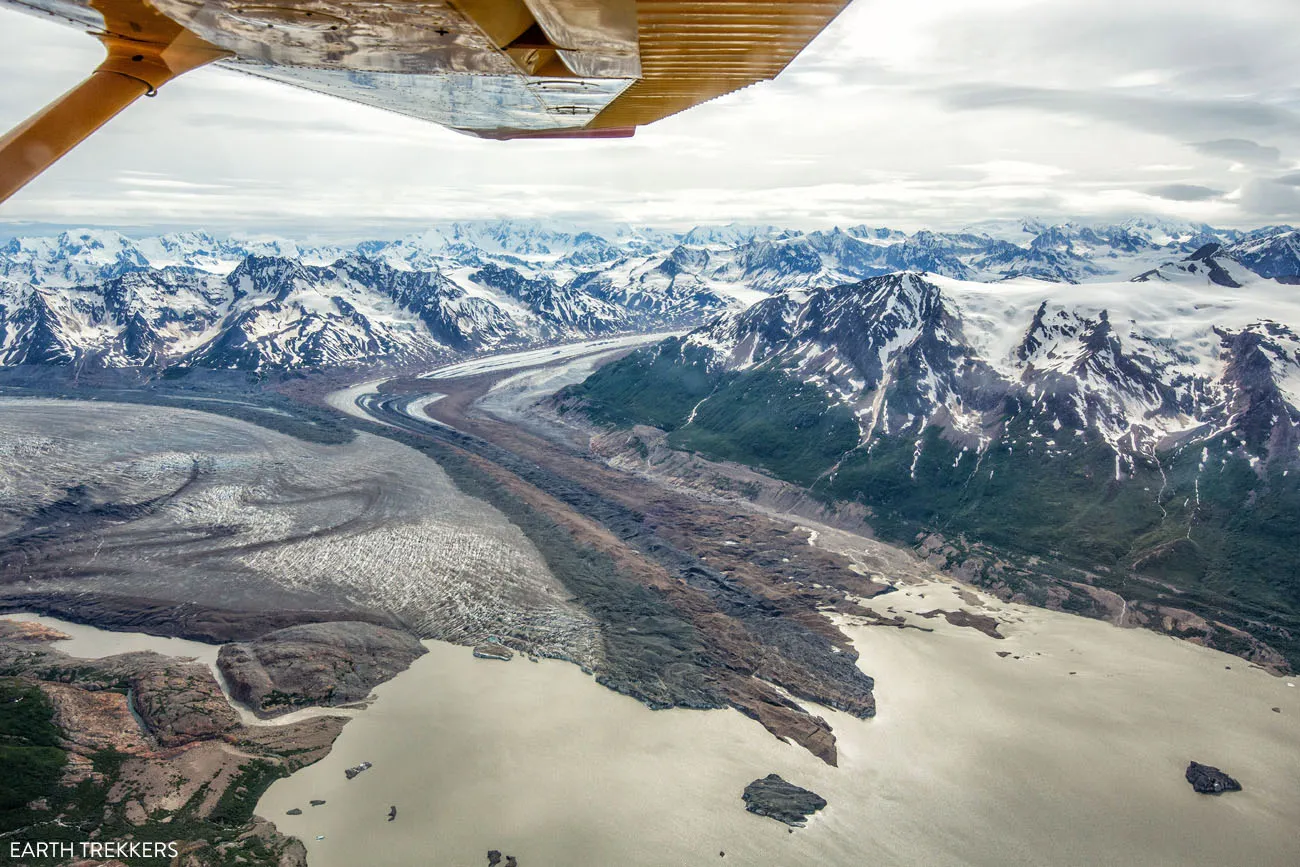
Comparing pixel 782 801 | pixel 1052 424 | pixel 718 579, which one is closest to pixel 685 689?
pixel 782 801

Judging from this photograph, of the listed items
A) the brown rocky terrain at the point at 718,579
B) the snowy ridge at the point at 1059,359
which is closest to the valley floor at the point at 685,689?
the brown rocky terrain at the point at 718,579

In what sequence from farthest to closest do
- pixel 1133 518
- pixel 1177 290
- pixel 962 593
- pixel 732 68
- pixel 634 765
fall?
pixel 1177 290
pixel 1133 518
pixel 962 593
pixel 634 765
pixel 732 68

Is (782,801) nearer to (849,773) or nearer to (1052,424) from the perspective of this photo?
(849,773)

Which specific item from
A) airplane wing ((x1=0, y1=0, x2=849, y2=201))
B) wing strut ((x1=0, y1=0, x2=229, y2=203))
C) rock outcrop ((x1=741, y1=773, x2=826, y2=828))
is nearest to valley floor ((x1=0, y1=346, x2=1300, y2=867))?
rock outcrop ((x1=741, y1=773, x2=826, y2=828))

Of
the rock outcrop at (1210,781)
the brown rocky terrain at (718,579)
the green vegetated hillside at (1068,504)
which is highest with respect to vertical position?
the green vegetated hillside at (1068,504)

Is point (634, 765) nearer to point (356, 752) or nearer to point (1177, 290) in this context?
point (356, 752)

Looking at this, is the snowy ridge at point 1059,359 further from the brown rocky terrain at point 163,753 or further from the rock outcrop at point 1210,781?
the brown rocky terrain at point 163,753

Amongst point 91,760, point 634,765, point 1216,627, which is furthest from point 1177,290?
point 91,760

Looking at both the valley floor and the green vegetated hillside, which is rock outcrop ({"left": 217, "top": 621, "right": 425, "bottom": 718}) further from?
the green vegetated hillside
